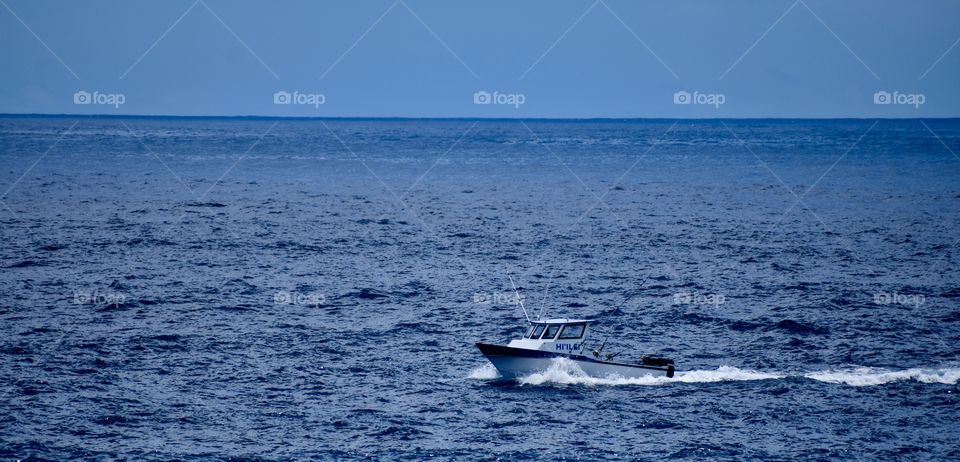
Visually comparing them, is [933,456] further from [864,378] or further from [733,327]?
[733,327]

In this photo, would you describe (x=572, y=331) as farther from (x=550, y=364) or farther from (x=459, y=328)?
(x=459, y=328)

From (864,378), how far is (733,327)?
416 inches

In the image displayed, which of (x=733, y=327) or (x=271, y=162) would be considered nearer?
(x=733, y=327)

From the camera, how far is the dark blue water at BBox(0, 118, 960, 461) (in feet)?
130

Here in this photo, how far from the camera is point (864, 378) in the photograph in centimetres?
4681

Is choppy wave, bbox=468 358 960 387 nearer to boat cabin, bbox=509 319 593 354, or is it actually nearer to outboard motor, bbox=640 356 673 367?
outboard motor, bbox=640 356 673 367

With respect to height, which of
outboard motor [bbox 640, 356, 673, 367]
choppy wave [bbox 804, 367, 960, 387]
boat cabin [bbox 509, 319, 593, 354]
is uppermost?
boat cabin [bbox 509, 319, 593, 354]

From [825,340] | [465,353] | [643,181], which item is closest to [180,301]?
[465,353]

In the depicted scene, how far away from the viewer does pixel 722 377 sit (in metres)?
47.2

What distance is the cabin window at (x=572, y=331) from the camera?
47.5 m

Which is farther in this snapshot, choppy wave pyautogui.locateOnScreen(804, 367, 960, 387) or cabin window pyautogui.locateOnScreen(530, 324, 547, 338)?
cabin window pyautogui.locateOnScreen(530, 324, 547, 338)

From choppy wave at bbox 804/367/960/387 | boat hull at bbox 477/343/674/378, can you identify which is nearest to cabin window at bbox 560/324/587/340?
boat hull at bbox 477/343/674/378

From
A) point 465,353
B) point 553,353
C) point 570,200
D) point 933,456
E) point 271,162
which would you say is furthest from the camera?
point 271,162

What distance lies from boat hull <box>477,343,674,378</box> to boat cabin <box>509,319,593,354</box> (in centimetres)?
37
